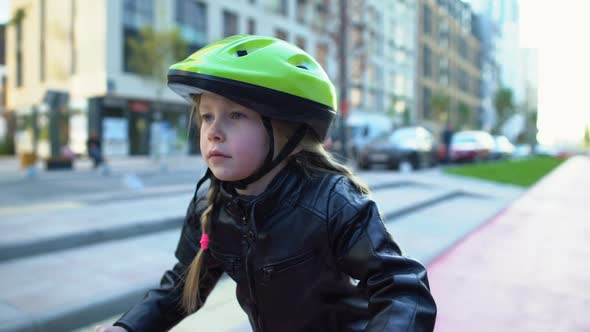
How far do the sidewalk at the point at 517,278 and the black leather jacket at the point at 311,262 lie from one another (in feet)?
6.12

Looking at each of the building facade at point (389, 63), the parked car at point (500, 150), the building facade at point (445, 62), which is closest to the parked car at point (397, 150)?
the parked car at point (500, 150)

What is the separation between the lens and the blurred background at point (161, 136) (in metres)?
3.94

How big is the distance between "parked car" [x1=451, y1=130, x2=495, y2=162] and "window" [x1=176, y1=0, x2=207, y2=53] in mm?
15104

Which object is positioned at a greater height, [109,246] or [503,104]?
[503,104]

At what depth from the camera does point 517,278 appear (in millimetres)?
3955

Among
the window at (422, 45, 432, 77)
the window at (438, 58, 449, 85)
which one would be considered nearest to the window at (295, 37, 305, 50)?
the window at (422, 45, 432, 77)

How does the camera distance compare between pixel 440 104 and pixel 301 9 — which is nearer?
pixel 301 9

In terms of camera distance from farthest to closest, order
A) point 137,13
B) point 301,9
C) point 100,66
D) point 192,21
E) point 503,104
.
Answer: point 503,104 → point 301,9 → point 192,21 → point 137,13 → point 100,66

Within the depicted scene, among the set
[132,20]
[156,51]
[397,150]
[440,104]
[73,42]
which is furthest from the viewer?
[440,104]

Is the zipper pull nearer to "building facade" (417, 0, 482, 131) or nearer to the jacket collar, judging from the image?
the jacket collar

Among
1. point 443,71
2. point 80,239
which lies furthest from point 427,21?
point 80,239

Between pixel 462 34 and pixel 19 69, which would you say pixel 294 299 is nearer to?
pixel 19 69

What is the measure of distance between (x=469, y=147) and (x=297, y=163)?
22.4 meters

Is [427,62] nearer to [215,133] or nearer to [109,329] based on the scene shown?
[215,133]
